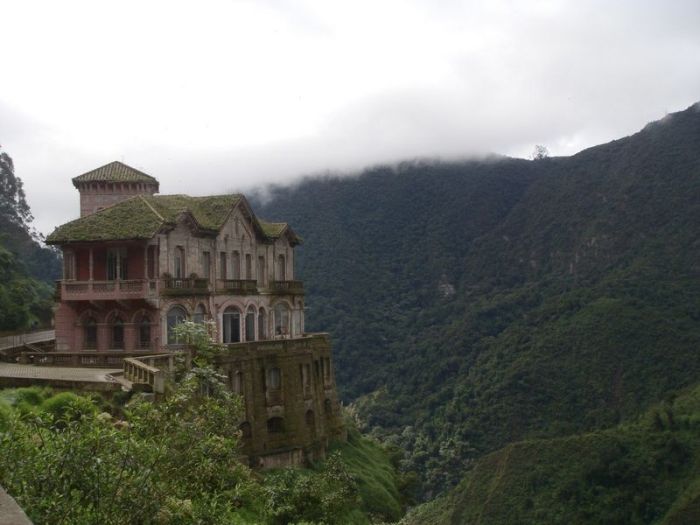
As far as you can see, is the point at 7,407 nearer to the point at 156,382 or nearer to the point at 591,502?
the point at 156,382

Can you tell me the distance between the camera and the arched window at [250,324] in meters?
41.4

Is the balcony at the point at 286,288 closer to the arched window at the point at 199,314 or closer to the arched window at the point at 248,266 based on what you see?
the arched window at the point at 248,266

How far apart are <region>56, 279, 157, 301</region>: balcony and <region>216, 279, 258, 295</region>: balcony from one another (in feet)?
14.4

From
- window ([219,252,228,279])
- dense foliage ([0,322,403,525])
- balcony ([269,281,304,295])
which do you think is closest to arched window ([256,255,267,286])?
balcony ([269,281,304,295])

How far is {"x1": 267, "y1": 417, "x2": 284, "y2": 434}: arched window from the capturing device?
120ft

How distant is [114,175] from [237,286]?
39.4 ft

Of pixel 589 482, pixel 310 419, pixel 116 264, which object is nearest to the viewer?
pixel 116 264

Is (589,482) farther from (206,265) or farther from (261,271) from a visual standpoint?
(206,265)

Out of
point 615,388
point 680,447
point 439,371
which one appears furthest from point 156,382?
point 439,371

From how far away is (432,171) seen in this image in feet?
593

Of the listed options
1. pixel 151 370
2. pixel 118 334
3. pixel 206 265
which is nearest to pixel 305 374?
pixel 206 265

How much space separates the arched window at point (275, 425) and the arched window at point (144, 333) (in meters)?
6.10

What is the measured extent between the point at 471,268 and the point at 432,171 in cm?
3794

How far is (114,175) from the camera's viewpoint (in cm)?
4744
